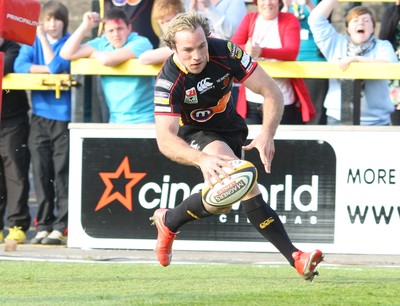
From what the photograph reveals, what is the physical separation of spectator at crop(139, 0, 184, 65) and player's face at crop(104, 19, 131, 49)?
0.34 m

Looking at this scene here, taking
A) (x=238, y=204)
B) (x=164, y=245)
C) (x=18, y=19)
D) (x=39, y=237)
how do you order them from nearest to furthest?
1. (x=18, y=19)
2. (x=164, y=245)
3. (x=238, y=204)
4. (x=39, y=237)

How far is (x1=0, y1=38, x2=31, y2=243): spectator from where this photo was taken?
10.9 m

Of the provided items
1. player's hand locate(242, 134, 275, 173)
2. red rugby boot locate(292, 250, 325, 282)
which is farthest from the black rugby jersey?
red rugby boot locate(292, 250, 325, 282)

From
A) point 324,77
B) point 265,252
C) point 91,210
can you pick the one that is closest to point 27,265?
point 91,210

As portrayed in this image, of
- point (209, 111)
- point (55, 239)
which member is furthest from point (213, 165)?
point (55, 239)

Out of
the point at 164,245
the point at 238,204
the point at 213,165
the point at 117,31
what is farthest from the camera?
the point at 117,31

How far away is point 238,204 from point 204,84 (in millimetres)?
2908

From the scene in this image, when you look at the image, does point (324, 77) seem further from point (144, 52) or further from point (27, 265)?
point (27, 265)

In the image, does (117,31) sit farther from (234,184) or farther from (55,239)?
(234,184)

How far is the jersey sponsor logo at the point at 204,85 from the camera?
7242 mm

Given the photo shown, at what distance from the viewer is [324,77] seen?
33.3 ft

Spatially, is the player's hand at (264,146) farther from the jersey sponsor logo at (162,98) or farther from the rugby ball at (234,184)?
the jersey sponsor logo at (162,98)

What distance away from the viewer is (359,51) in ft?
34.0

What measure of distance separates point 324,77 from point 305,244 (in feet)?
5.46
